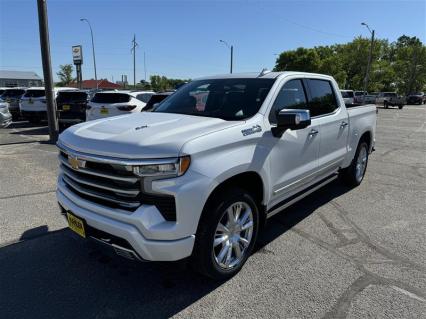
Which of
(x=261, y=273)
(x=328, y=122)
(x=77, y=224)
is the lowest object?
(x=261, y=273)

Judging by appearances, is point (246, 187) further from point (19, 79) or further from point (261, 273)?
point (19, 79)

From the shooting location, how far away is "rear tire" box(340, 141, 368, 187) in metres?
5.98

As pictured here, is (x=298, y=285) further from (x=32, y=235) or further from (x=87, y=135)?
(x=32, y=235)

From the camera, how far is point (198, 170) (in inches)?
106

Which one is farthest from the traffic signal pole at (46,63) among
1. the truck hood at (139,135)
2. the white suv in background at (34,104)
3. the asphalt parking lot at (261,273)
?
the truck hood at (139,135)

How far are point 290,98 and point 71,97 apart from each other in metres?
11.7

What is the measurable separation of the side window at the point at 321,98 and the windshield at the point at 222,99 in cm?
91

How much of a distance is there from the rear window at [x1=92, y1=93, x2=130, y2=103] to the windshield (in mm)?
7130

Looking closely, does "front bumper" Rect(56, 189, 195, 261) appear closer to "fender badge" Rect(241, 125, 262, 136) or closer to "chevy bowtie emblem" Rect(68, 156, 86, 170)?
"chevy bowtie emblem" Rect(68, 156, 86, 170)

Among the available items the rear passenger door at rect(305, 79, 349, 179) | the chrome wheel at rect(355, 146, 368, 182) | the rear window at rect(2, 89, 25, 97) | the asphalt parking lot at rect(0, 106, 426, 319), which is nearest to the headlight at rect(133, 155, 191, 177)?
the asphalt parking lot at rect(0, 106, 426, 319)

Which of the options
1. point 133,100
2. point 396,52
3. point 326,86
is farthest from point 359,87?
point 326,86

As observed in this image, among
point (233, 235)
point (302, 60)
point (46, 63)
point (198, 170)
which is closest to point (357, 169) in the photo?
point (233, 235)

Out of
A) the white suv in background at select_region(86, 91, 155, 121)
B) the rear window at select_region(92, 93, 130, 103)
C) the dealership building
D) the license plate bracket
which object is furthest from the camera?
the dealership building

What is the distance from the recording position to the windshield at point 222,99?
3.64 metres
